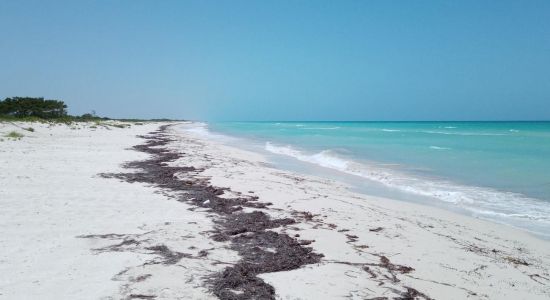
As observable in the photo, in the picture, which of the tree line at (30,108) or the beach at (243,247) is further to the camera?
the tree line at (30,108)

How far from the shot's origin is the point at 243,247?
5184mm

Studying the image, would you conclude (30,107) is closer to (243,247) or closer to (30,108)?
(30,108)

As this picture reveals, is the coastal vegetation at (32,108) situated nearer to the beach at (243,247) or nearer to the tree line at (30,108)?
the tree line at (30,108)

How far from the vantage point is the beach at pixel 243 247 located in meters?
3.88

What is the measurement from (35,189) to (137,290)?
5.61 metres

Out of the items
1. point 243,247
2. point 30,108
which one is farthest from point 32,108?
point 243,247

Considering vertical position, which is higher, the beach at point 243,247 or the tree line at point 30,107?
the tree line at point 30,107

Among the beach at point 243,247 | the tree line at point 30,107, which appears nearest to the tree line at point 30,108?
the tree line at point 30,107

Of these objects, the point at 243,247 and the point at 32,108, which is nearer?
the point at 243,247

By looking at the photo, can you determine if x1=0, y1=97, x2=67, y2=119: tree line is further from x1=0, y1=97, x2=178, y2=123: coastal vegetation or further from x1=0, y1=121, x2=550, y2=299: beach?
x1=0, y1=121, x2=550, y2=299: beach

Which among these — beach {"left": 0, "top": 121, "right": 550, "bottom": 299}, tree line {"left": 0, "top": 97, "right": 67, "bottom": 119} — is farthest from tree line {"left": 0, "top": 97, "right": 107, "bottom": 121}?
beach {"left": 0, "top": 121, "right": 550, "bottom": 299}

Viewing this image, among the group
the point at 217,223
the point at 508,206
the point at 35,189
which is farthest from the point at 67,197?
the point at 508,206

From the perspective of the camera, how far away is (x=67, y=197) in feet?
24.2

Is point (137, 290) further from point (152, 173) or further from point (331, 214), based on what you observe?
point (152, 173)
